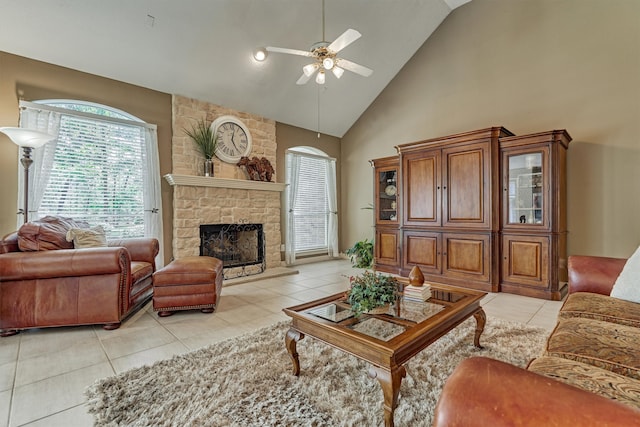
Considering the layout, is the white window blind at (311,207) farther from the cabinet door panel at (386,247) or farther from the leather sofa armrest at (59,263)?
the leather sofa armrest at (59,263)

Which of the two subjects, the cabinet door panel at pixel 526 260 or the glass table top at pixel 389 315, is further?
the cabinet door panel at pixel 526 260

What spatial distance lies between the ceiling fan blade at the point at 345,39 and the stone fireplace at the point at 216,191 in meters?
2.44

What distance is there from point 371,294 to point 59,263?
2494 mm

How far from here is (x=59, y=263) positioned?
7.82 feet

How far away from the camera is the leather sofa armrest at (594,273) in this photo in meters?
1.99

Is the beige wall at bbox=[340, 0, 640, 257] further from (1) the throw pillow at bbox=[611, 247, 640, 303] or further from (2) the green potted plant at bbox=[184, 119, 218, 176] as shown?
(2) the green potted plant at bbox=[184, 119, 218, 176]

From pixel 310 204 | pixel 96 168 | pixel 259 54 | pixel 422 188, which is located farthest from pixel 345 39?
pixel 310 204

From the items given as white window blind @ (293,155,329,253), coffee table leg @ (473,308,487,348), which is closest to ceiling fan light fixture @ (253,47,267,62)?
white window blind @ (293,155,329,253)

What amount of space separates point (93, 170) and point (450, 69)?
17.4 ft

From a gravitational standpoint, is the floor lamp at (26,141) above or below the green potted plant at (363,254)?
above

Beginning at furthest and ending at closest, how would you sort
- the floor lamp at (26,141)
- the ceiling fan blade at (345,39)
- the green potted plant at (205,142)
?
the green potted plant at (205,142) < the floor lamp at (26,141) < the ceiling fan blade at (345,39)

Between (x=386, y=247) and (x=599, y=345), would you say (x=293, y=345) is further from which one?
(x=386, y=247)

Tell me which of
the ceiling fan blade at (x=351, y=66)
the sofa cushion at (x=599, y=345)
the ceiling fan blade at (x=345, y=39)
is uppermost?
the ceiling fan blade at (x=345, y=39)

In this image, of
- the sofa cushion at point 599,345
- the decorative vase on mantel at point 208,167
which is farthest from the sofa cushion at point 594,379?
the decorative vase on mantel at point 208,167
